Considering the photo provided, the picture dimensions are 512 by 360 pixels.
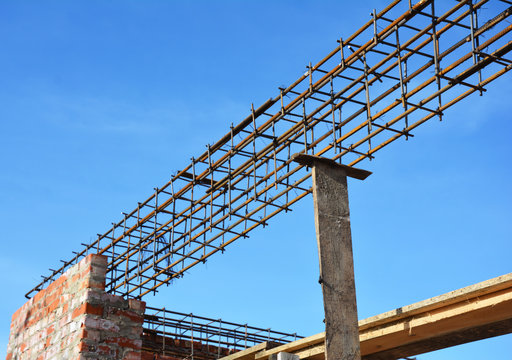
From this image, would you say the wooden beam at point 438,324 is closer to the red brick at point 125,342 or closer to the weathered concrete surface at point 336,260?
the weathered concrete surface at point 336,260

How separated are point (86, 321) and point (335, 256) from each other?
7.40 meters

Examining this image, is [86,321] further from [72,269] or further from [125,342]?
[72,269]

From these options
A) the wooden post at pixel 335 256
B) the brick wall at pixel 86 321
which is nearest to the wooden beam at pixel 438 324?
the wooden post at pixel 335 256

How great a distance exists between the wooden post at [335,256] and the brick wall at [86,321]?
23.5 feet

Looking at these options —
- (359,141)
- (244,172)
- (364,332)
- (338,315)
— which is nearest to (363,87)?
(359,141)

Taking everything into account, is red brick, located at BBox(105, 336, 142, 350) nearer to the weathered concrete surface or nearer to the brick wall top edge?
the brick wall top edge

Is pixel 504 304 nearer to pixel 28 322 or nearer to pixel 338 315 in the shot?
pixel 338 315

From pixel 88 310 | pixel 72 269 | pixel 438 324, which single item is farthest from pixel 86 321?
pixel 438 324

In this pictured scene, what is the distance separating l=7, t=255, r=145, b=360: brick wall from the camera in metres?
11.6

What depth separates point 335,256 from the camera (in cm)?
515

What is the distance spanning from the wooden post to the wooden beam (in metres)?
1.87

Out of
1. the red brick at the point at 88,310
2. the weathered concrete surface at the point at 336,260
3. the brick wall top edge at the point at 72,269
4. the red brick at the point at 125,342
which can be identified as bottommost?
the weathered concrete surface at the point at 336,260

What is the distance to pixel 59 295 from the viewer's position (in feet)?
42.0

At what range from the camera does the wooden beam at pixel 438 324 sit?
6617 mm
